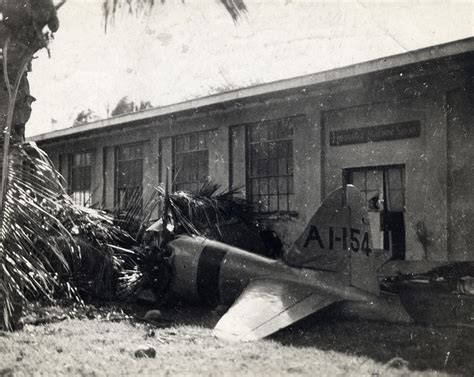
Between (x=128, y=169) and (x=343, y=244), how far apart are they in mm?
9731

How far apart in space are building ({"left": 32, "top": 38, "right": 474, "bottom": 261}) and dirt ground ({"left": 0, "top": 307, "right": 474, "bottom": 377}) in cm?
234

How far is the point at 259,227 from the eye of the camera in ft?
33.9

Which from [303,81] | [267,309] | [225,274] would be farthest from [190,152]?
[267,309]

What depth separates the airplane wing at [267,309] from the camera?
17.8 ft

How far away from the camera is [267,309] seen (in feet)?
19.0

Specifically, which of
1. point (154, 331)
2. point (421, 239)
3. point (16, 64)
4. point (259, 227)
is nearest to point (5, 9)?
point (16, 64)

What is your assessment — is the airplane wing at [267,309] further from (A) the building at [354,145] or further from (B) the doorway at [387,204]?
(B) the doorway at [387,204]

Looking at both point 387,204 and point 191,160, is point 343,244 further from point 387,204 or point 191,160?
point 191,160

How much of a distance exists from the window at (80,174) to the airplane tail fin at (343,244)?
11133 mm

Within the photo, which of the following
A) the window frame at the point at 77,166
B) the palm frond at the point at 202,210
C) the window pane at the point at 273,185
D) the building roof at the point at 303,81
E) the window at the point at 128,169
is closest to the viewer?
the building roof at the point at 303,81

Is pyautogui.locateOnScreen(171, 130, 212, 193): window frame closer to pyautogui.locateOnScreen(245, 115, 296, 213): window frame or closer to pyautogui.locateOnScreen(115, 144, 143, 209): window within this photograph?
pyautogui.locateOnScreen(245, 115, 296, 213): window frame

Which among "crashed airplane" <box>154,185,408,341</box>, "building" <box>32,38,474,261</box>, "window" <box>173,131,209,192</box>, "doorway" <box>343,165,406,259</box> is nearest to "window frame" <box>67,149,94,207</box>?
"building" <box>32,38,474,261</box>

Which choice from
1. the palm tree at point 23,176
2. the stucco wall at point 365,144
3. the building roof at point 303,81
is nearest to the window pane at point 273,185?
the stucco wall at point 365,144

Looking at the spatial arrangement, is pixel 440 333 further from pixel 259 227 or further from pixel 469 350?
pixel 259 227
